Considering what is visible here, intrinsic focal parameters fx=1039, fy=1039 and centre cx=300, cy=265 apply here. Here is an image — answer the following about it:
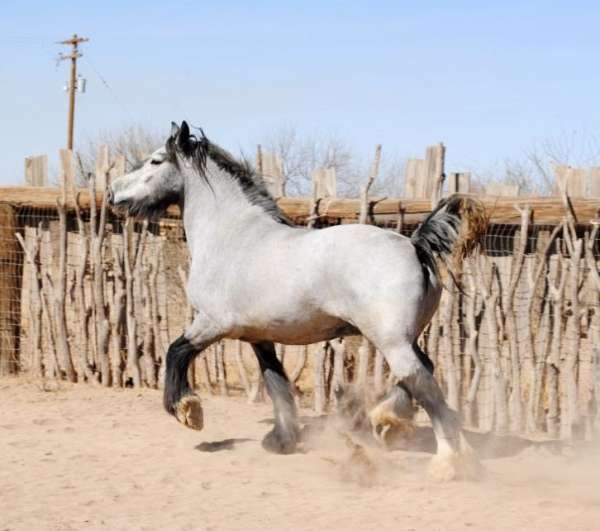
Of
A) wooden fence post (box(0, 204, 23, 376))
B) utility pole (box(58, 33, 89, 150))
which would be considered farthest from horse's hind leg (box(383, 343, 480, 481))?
utility pole (box(58, 33, 89, 150))

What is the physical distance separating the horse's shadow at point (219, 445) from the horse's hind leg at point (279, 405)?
279 mm

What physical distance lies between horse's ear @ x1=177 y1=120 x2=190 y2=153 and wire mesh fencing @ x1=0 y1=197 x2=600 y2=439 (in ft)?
5.37

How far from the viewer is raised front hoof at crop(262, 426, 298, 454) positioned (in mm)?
6848

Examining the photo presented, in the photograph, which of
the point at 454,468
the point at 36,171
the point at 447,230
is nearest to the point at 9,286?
the point at 36,171

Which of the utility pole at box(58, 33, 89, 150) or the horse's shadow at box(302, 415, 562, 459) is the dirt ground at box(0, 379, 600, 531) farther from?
the utility pole at box(58, 33, 89, 150)

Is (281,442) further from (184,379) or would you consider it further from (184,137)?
(184,137)

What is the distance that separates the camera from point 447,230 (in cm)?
611

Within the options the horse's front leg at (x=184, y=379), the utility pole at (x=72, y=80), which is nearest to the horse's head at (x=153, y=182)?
the horse's front leg at (x=184, y=379)

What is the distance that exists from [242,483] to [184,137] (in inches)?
95.7

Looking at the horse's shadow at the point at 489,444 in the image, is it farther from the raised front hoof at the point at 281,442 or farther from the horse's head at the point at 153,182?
the horse's head at the point at 153,182

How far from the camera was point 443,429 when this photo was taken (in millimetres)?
5844

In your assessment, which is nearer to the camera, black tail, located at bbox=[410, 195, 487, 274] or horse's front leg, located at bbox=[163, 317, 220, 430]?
black tail, located at bbox=[410, 195, 487, 274]

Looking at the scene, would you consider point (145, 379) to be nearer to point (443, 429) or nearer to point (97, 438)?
point (97, 438)

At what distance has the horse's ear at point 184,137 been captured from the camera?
23.0ft
